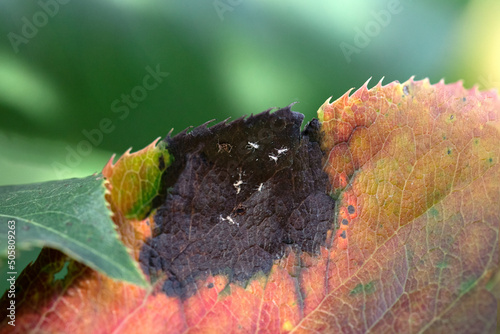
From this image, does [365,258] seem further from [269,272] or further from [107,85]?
[107,85]

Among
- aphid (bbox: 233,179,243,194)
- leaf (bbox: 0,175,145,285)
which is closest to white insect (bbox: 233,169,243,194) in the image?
aphid (bbox: 233,179,243,194)

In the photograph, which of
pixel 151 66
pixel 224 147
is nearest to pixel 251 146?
pixel 224 147

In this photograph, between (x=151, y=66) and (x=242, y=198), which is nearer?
(x=242, y=198)

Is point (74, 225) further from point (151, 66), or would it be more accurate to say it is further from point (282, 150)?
point (151, 66)

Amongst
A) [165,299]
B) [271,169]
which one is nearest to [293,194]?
[271,169]

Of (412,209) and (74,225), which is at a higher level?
(74,225)

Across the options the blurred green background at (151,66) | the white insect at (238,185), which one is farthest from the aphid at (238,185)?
the blurred green background at (151,66)
